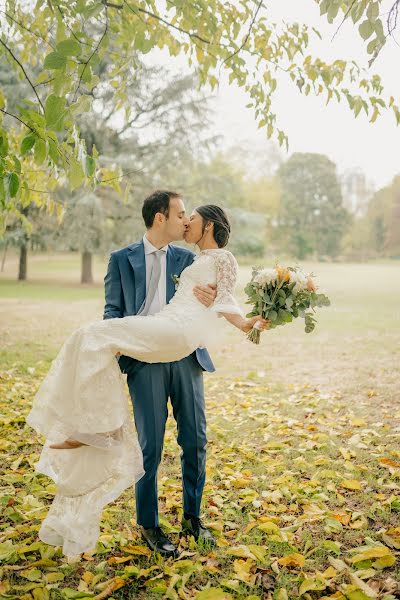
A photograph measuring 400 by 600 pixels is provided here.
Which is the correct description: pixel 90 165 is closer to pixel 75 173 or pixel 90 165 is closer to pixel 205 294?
pixel 75 173

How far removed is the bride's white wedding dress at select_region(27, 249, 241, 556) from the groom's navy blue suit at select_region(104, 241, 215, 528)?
114mm

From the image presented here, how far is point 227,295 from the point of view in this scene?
10.0 ft

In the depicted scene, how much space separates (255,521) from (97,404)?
4.63 ft

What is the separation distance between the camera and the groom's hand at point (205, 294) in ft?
10.0

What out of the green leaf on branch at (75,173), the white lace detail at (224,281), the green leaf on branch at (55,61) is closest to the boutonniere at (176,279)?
the white lace detail at (224,281)

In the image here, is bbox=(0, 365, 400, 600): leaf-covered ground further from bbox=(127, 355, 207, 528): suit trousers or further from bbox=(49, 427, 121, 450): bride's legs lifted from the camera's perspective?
bbox=(49, 427, 121, 450): bride's legs lifted

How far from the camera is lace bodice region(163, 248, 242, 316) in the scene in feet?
10.0

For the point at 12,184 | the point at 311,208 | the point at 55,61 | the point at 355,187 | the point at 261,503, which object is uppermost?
the point at 355,187

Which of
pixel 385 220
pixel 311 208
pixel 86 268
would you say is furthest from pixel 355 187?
pixel 86 268

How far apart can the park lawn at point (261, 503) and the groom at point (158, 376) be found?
0.24 metres

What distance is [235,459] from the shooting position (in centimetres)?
464

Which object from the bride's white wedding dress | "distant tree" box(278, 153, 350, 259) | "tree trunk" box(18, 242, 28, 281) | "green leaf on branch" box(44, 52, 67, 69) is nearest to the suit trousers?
the bride's white wedding dress

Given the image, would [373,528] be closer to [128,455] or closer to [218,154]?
[128,455]

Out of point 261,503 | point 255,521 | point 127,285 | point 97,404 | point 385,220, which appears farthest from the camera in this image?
point 385,220
